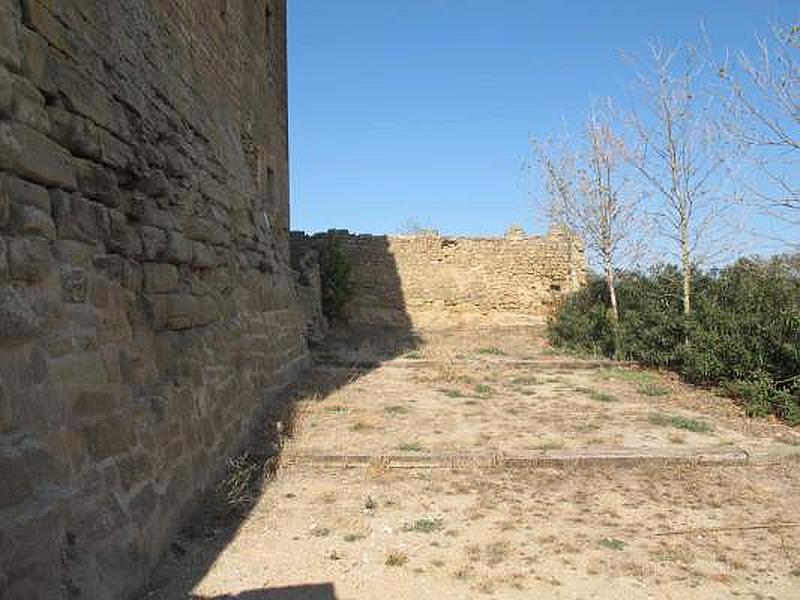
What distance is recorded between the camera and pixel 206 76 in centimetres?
691

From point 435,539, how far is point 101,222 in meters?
2.86

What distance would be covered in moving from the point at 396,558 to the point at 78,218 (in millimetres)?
2670

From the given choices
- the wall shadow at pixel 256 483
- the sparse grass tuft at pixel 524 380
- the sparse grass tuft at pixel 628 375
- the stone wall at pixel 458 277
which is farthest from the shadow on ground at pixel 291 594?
the stone wall at pixel 458 277

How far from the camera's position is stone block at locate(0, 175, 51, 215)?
2590 mm

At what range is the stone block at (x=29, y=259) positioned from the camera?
259 cm

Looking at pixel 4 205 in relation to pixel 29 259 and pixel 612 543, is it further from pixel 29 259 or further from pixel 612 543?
pixel 612 543

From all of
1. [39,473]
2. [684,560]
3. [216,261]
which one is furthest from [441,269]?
[39,473]

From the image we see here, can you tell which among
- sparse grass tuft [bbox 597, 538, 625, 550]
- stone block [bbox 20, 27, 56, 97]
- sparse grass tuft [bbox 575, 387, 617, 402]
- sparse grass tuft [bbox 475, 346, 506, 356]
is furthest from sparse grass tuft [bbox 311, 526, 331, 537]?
sparse grass tuft [bbox 475, 346, 506, 356]

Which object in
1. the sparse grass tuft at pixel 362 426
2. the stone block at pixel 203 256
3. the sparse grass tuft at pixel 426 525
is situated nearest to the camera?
the sparse grass tuft at pixel 426 525

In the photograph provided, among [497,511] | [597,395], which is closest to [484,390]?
[597,395]

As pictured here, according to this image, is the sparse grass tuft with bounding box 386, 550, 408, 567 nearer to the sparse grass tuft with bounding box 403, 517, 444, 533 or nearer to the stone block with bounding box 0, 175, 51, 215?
the sparse grass tuft with bounding box 403, 517, 444, 533

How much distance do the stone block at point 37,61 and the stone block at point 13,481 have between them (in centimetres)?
160

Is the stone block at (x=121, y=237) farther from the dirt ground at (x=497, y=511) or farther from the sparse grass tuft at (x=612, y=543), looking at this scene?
the sparse grass tuft at (x=612, y=543)

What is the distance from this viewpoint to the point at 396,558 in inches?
156
